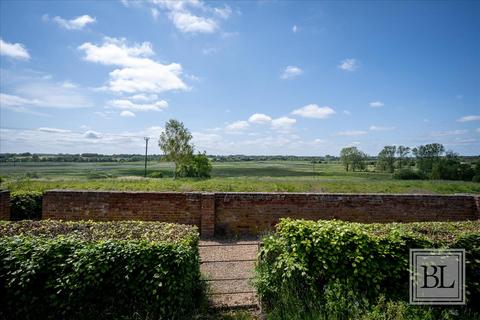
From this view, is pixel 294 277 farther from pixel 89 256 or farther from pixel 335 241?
pixel 89 256

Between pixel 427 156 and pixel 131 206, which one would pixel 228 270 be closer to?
pixel 131 206

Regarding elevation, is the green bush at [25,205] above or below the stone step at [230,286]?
above

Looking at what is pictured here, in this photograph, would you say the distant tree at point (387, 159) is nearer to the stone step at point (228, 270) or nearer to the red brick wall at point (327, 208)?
the red brick wall at point (327, 208)

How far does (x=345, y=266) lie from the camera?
3.58 metres

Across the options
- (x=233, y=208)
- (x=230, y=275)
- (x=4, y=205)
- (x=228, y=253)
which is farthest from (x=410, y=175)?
(x=4, y=205)

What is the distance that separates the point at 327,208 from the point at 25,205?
9.97 meters

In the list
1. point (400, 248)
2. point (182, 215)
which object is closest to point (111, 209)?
point (182, 215)

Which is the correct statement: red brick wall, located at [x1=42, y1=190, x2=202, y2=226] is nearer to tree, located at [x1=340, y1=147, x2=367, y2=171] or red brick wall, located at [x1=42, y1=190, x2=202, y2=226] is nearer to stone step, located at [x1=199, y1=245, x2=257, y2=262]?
stone step, located at [x1=199, y1=245, x2=257, y2=262]

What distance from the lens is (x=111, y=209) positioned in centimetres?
757

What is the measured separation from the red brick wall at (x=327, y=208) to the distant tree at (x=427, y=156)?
2870 cm

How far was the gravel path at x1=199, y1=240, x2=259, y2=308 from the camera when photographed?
4059 millimetres

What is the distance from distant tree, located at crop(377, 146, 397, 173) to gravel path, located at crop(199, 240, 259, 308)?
43.9 meters

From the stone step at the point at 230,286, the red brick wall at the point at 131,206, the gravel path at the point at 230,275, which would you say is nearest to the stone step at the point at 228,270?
the gravel path at the point at 230,275

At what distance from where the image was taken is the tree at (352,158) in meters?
50.3
